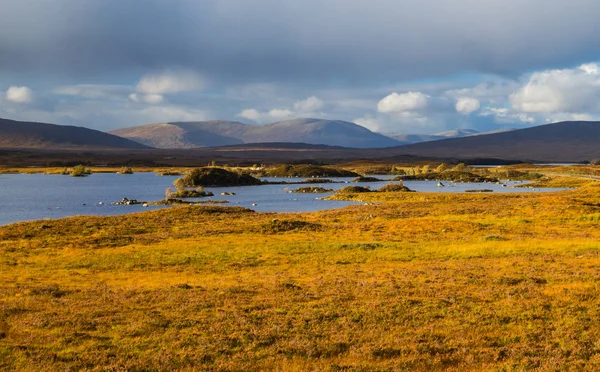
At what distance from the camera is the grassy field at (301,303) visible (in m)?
17.9

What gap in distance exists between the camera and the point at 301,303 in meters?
24.5

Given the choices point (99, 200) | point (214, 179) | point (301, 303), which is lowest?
point (99, 200)

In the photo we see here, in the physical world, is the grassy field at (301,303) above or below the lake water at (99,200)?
above

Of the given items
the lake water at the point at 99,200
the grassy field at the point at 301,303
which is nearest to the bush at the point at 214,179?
the lake water at the point at 99,200

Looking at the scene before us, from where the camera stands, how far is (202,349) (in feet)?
60.5

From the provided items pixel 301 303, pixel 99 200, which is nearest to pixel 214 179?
pixel 99 200

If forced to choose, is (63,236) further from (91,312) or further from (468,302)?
(468,302)

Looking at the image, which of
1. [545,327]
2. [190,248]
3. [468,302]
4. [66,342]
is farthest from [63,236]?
[545,327]

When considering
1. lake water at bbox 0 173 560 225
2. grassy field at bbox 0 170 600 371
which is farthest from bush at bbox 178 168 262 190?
grassy field at bbox 0 170 600 371

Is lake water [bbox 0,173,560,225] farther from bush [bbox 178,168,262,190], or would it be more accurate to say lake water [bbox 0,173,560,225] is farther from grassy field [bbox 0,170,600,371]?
grassy field [bbox 0,170,600,371]

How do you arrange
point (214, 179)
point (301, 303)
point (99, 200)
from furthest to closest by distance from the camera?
point (214, 179) < point (99, 200) < point (301, 303)

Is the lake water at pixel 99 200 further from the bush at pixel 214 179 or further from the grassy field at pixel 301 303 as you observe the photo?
the grassy field at pixel 301 303

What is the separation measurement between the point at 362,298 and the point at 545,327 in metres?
7.72

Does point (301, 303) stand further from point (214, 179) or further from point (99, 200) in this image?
point (214, 179)
